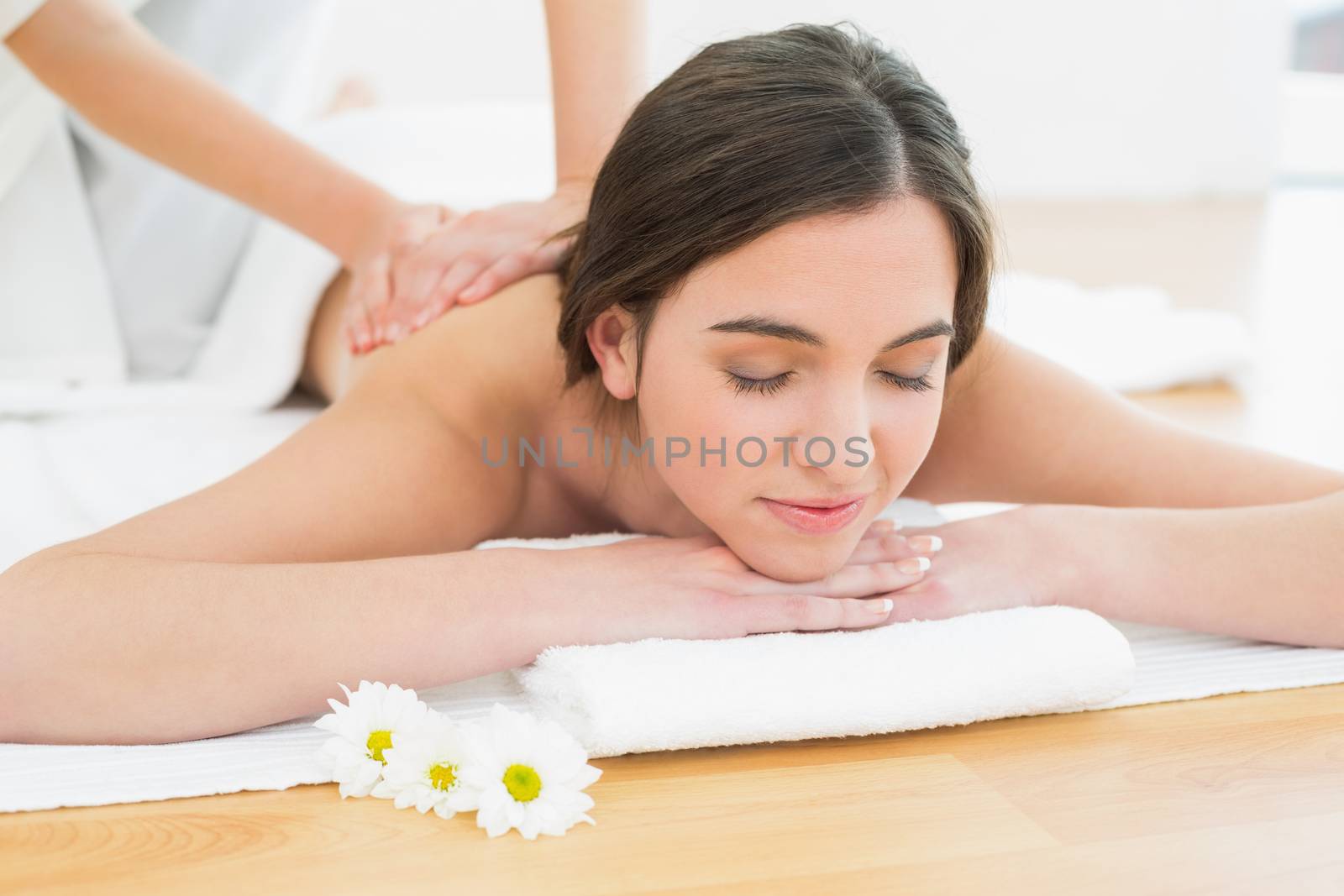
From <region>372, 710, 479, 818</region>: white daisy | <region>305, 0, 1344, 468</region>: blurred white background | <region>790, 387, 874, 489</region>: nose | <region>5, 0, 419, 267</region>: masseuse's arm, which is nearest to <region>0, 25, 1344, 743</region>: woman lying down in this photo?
<region>790, 387, 874, 489</region>: nose

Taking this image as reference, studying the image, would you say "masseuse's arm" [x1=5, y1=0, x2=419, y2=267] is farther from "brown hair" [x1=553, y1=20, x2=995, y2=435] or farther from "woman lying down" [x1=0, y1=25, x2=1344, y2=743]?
"brown hair" [x1=553, y1=20, x2=995, y2=435]

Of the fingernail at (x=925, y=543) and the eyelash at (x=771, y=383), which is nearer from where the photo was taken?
the eyelash at (x=771, y=383)

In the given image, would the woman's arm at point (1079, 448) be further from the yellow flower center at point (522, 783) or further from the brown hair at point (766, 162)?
the yellow flower center at point (522, 783)

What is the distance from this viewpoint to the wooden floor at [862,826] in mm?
895

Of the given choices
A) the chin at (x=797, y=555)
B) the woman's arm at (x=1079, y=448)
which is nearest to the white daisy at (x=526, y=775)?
the chin at (x=797, y=555)

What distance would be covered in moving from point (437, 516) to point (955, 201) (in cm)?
60

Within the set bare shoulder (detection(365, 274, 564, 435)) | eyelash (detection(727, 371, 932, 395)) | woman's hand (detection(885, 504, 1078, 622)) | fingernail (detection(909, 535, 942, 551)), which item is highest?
eyelash (detection(727, 371, 932, 395))

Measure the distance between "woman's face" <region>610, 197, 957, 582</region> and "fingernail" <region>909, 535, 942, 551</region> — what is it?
0.07 meters

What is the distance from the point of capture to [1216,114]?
658 centimetres

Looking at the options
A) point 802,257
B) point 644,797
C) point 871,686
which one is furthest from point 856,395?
point 644,797

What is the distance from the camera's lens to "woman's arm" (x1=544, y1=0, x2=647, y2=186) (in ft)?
5.75

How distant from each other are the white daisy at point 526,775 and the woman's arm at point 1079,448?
70cm

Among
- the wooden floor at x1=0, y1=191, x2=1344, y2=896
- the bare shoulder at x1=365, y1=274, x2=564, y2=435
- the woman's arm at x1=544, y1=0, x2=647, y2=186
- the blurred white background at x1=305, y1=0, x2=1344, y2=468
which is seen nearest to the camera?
the wooden floor at x1=0, y1=191, x2=1344, y2=896

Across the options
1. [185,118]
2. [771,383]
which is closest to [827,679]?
[771,383]
